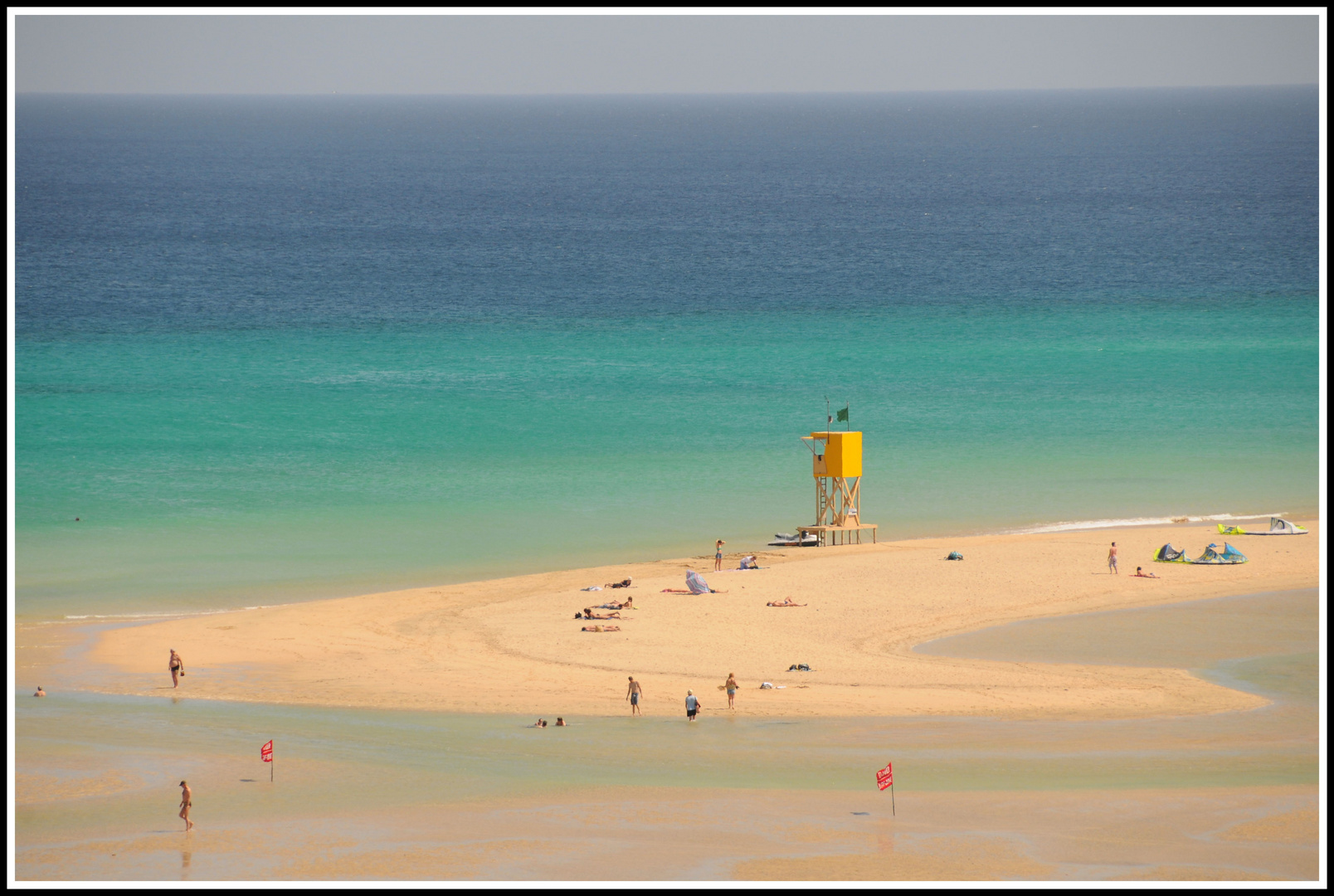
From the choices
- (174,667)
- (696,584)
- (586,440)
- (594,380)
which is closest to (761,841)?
(174,667)

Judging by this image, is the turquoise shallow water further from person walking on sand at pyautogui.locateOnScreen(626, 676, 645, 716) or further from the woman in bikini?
the woman in bikini

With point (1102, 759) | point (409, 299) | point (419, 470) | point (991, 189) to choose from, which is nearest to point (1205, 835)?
point (1102, 759)

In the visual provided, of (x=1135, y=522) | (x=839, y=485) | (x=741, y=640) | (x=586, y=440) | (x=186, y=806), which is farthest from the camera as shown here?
(x=586, y=440)

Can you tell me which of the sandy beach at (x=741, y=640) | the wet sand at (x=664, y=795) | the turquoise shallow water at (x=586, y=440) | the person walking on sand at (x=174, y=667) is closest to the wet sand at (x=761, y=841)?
the wet sand at (x=664, y=795)

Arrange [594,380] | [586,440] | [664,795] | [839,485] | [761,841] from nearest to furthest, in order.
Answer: [761,841] → [664,795] → [839,485] → [586,440] → [594,380]

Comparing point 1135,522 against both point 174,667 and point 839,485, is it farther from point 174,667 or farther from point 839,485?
point 174,667

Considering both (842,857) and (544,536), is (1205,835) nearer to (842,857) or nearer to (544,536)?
(842,857)
